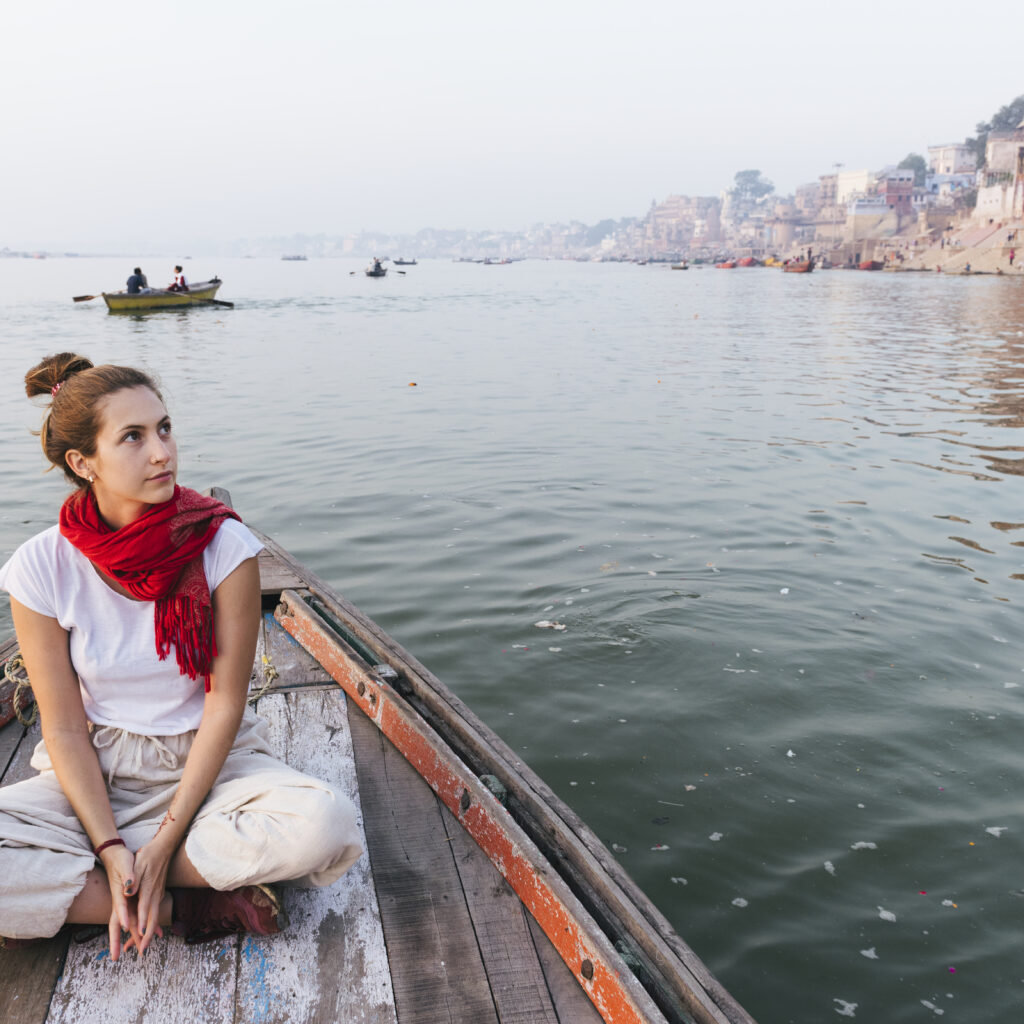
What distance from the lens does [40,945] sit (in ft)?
8.15

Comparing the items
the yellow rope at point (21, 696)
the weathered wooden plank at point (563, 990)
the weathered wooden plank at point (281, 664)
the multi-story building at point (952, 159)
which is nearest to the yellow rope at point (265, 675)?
the weathered wooden plank at point (281, 664)

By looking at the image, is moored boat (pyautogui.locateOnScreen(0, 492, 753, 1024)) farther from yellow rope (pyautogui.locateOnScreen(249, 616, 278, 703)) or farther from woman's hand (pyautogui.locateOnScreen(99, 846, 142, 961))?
yellow rope (pyautogui.locateOnScreen(249, 616, 278, 703))

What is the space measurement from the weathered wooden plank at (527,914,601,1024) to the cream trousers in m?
0.60

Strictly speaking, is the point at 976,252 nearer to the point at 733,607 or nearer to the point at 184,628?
the point at 733,607

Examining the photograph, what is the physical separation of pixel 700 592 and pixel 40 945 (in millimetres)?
5212

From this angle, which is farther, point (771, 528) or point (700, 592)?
point (771, 528)

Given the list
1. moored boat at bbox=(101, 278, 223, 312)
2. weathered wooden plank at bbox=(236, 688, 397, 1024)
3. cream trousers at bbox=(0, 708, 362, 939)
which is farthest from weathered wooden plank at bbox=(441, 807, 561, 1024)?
moored boat at bbox=(101, 278, 223, 312)

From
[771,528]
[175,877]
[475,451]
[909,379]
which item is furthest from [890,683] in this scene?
[909,379]

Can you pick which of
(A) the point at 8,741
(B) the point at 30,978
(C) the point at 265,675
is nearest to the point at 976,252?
(C) the point at 265,675

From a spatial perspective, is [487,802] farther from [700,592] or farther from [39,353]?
[39,353]

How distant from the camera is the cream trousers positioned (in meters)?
2.38

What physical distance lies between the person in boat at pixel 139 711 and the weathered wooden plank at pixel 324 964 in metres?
0.09

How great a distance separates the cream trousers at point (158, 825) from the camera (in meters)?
2.38

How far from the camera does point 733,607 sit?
664 centimetres
